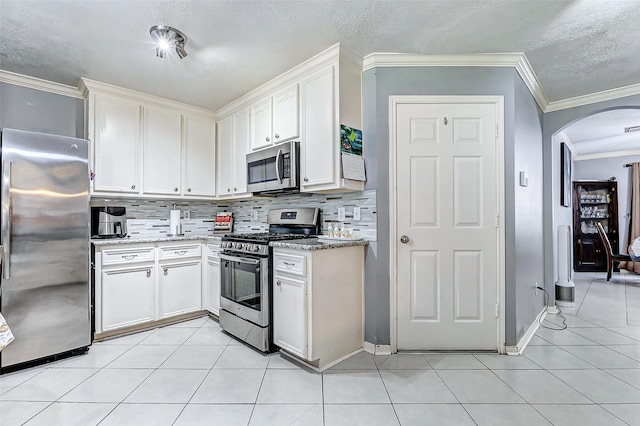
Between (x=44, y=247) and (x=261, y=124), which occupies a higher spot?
(x=261, y=124)

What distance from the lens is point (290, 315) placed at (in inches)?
90.1

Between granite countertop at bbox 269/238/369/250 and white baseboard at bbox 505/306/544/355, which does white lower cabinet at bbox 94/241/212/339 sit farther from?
white baseboard at bbox 505/306/544/355

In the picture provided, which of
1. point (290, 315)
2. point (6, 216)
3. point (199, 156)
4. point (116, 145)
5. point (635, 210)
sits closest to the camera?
point (6, 216)

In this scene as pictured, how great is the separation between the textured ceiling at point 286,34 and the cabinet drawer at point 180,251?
164 cm

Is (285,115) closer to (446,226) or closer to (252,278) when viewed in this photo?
(252,278)

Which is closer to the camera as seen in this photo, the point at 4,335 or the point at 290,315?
the point at 4,335

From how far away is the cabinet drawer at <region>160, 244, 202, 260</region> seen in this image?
3074 mm

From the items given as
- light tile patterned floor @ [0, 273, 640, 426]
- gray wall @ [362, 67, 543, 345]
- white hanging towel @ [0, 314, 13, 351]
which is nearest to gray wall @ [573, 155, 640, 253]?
light tile patterned floor @ [0, 273, 640, 426]

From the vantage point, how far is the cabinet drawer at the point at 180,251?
10.1ft

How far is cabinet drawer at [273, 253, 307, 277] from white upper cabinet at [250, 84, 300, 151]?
43.4 inches

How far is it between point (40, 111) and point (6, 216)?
4.32 ft

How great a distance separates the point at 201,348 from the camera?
257 centimetres

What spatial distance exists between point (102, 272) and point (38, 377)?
0.85 metres

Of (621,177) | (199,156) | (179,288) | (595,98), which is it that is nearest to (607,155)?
(621,177)
